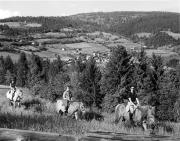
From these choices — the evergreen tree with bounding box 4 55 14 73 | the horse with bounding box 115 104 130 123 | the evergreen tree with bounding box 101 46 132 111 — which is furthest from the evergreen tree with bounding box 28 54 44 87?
the horse with bounding box 115 104 130 123

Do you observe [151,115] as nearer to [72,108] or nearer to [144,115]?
[144,115]

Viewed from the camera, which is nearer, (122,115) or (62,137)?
(62,137)

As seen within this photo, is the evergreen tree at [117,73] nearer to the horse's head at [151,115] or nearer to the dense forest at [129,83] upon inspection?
the dense forest at [129,83]

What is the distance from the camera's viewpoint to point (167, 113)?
5081cm

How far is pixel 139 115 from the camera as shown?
594 inches

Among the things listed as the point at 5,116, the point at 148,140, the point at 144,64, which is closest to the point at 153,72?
the point at 144,64

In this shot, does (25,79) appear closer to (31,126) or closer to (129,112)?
(129,112)

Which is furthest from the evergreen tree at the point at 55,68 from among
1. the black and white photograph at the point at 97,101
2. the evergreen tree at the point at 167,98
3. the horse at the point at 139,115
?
the horse at the point at 139,115

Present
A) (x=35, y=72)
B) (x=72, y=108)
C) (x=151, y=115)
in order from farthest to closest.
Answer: (x=35, y=72) < (x=72, y=108) < (x=151, y=115)

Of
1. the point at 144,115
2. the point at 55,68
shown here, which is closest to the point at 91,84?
the point at 55,68

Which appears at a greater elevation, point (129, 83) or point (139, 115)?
point (139, 115)

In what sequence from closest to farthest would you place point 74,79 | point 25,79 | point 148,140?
point 148,140 → point 74,79 → point 25,79

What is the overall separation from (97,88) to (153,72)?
13109 millimetres

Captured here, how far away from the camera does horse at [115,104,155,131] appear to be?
45.7 ft
